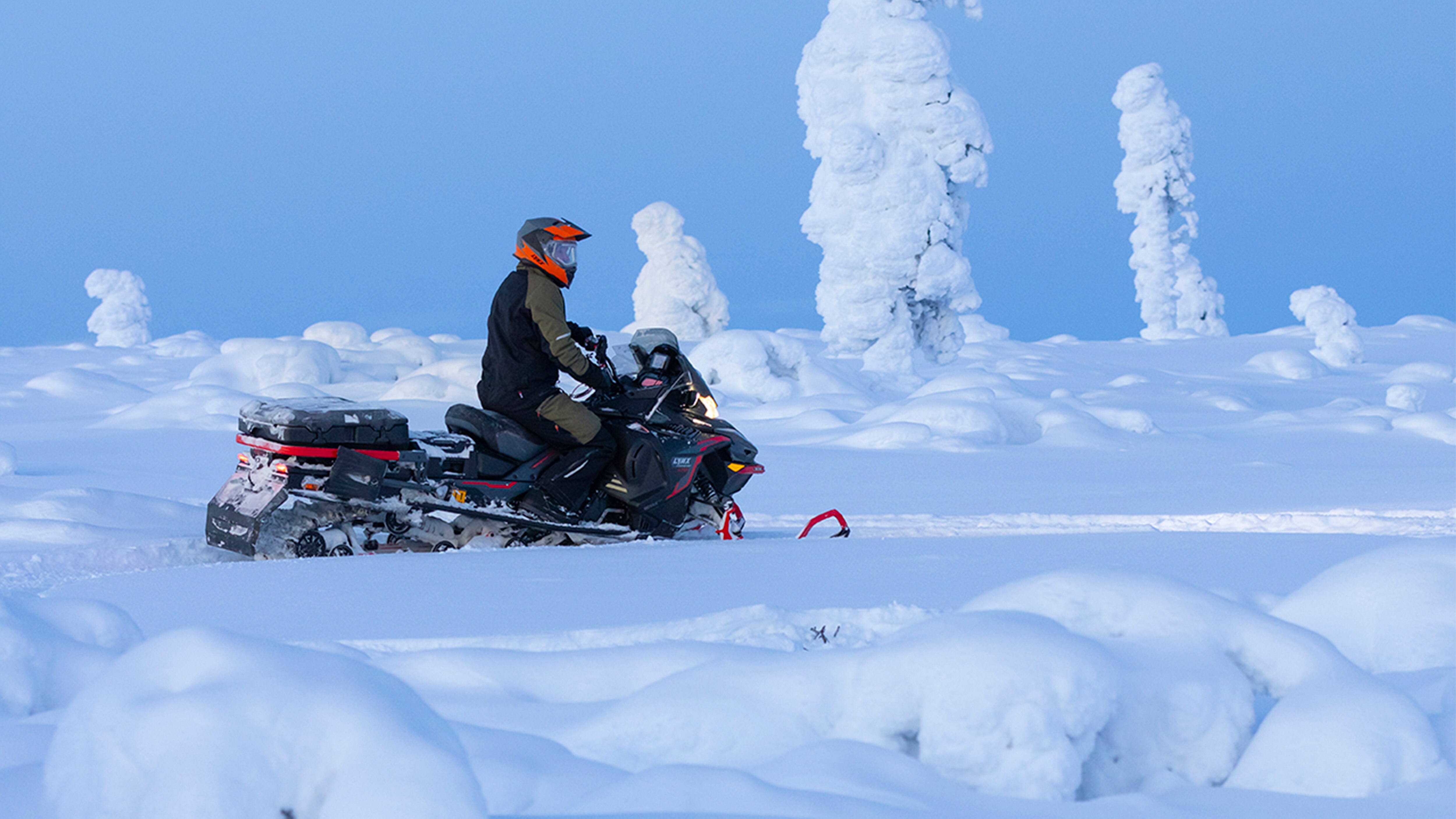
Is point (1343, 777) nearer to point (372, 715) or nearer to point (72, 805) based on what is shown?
point (372, 715)

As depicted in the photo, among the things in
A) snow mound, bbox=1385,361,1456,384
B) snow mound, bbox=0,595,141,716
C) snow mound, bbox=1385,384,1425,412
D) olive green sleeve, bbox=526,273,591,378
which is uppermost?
snow mound, bbox=1385,361,1456,384

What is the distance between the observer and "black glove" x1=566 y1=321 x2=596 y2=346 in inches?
263

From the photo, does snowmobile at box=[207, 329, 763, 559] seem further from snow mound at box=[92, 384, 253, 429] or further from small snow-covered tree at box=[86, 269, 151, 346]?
small snow-covered tree at box=[86, 269, 151, 346]

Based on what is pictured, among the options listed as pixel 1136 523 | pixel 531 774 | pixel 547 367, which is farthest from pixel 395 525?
pixel 1136 523

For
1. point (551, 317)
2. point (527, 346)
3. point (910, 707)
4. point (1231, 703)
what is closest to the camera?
point (910, 707)

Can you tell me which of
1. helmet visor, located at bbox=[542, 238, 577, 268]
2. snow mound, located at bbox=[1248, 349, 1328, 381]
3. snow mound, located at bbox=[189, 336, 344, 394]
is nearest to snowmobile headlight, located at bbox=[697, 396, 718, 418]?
helmet visor, located at bbox=[542, 238, 577, 268]

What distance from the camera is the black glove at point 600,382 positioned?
6.57 meters

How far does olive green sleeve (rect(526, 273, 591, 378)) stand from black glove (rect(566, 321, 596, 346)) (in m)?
0.28

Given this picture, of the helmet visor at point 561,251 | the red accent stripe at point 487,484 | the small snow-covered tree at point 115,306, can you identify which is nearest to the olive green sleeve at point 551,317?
the helmet visor at point 561,251

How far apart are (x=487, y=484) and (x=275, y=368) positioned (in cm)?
1778

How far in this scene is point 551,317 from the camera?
631cm

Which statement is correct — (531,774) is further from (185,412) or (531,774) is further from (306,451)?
(185,412)

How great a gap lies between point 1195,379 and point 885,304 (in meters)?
8.90

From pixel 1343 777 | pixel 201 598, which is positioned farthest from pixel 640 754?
pixel 201 598
